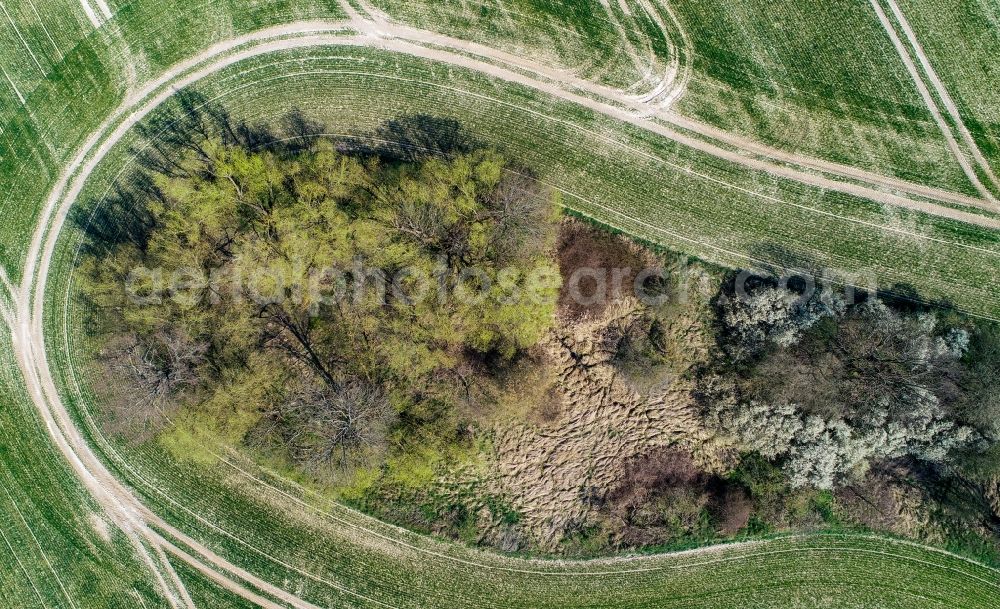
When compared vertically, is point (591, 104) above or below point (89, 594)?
above

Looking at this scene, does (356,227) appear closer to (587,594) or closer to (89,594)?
(587,594)

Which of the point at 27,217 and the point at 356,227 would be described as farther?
the point at 27,217

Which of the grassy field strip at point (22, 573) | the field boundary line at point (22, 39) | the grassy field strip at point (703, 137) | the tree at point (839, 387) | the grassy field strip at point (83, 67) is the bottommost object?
the tree at point (839, 387)

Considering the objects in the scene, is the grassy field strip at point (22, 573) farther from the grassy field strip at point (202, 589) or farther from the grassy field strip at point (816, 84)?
the grassy field strip at point (816, 84)

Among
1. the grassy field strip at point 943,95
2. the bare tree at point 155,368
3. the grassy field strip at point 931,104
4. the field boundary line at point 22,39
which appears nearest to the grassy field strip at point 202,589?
the bare tree at point 155,368

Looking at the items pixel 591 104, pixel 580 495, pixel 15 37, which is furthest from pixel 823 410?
pixel 15 37

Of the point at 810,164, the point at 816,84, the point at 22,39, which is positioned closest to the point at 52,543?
the point at 22,39

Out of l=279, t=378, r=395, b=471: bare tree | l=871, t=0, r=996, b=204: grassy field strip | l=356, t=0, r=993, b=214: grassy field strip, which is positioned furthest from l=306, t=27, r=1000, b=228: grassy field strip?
l=279, t=378, r=395, b=471: bare tree
